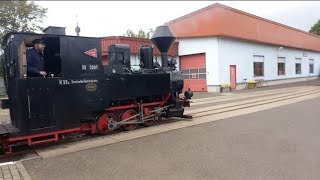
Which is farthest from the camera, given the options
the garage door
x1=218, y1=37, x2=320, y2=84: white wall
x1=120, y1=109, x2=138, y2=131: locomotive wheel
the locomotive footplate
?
the garage door

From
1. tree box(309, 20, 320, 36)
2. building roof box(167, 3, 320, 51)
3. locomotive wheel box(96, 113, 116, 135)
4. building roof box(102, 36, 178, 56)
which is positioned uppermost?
tree box(309, 20, 320, 36)

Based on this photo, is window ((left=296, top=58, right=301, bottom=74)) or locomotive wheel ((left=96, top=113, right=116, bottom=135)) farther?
window ((left=296, top=58, right=301, bottom=74))

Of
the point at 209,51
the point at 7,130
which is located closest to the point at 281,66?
the point at 209,51

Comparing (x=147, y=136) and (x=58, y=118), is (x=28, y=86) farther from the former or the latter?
(x=147, y=136)

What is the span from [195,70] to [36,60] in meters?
21.1

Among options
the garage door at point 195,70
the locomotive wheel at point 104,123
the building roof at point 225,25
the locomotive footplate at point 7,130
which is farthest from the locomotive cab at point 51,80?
the garage door at point 195,70

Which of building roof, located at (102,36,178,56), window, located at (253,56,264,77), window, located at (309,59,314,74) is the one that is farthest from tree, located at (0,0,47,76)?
window, located at (309,59,314,74)

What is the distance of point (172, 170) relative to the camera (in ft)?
19.1

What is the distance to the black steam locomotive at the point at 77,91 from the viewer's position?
24.0 ft

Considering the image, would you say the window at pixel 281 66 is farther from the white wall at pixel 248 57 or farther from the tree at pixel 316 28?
the tree at pixel 316 28

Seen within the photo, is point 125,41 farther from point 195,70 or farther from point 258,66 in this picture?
point 258,66

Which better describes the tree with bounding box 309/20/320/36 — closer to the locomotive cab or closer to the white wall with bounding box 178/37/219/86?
the white wall with bounding box 178/37/219/86

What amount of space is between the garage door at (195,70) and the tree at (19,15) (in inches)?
810

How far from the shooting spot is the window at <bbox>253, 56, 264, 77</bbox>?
102 feet
